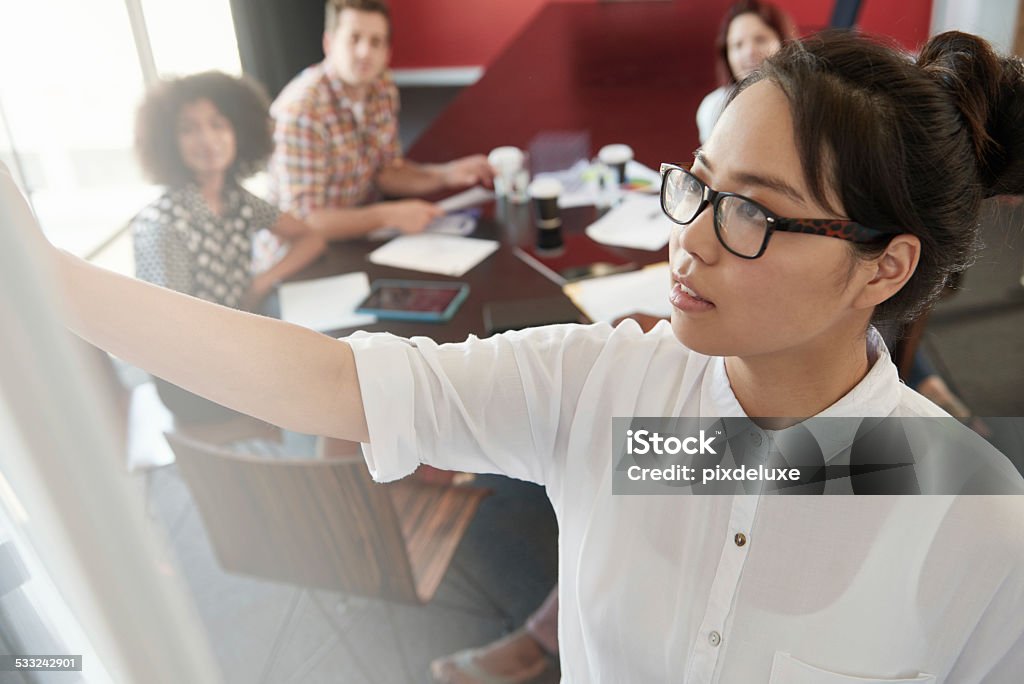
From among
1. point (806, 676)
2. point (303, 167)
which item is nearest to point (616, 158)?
point (303, 167)

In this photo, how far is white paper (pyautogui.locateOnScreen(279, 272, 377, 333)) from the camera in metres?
1.77

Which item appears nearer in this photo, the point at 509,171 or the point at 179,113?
the point at 179,113

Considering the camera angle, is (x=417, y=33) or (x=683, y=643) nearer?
(x=683, y=643)

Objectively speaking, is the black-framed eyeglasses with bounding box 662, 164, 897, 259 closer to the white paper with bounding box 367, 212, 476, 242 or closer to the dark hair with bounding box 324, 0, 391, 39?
the white paper with bounding box 367, 212, 476, 242

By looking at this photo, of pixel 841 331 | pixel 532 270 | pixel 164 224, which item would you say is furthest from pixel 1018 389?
pixel 164 224

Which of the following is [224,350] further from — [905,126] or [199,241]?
[199,241]

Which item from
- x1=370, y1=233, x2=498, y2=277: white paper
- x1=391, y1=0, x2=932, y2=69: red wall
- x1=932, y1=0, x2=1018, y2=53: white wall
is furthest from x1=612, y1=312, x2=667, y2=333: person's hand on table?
x1=391, y1=0, x2=932, y2=69: red wall

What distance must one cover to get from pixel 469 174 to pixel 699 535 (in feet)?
5.94

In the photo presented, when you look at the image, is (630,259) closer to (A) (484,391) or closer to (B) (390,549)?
(B) (390,549)

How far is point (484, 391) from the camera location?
0.78 meters

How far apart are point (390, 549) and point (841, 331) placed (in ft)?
2.94

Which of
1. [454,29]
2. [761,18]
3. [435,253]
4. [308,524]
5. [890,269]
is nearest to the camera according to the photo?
[890,269]

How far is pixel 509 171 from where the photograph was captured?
7.63 ft

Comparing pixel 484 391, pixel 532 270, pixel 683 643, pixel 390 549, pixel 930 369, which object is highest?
pixel 484 391
